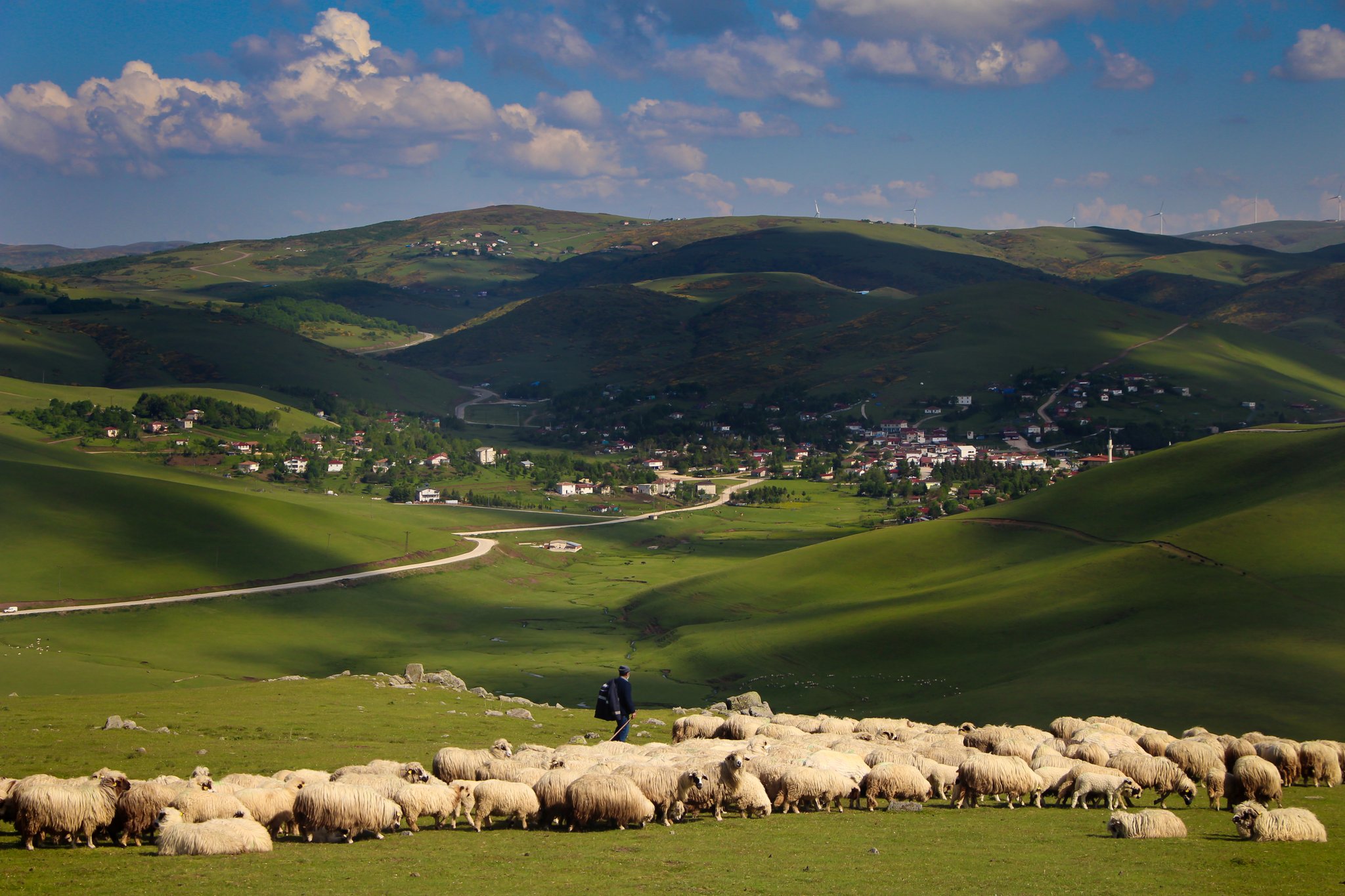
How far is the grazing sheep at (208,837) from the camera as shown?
21969 mm

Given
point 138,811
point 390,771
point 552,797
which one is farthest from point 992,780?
point 138,811

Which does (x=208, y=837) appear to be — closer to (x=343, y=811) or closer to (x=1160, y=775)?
(x=343, y=811)

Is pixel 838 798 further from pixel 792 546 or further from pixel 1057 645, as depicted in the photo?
pixel 792 546

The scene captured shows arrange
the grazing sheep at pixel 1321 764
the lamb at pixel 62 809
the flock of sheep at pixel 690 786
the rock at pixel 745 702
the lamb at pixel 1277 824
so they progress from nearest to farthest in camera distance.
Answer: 1. the lamb at pixel 62 809
2. the flock of sheep at pixel 690 786
3. the lamb at pixel 1277 824
4. the grazing sheep at pixel 1321 764
5. the rock at pixel 745 702

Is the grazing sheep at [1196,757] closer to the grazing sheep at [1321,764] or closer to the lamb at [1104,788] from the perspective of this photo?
the lamb at [1104,788]

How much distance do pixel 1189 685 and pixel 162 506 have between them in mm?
101748

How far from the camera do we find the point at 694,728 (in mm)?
40375

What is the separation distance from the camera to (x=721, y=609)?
98.1 meters

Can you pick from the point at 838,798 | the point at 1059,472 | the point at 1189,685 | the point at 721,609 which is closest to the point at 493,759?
the point at 838,798

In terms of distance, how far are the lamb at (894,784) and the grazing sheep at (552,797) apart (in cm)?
779

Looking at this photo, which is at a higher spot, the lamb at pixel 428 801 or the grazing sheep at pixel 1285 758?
the lamb at pixel 428 801

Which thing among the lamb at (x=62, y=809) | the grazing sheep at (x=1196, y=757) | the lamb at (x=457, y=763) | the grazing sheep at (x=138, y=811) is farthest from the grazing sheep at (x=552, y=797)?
the grazing sheep at (x=1196, y=757)

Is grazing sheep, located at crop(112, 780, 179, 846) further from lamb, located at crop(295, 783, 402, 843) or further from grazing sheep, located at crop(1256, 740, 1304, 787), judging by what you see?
grazing sheep, located at crop(1256, 740, 1304, 787)

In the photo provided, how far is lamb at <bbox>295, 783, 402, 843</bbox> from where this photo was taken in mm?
23984
